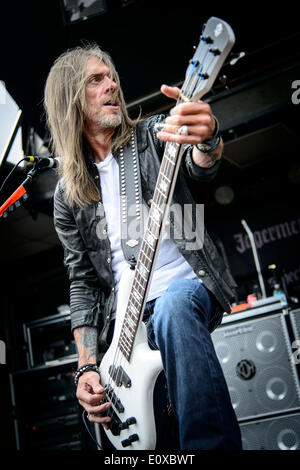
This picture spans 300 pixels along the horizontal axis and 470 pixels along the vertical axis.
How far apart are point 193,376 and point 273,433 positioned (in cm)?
232

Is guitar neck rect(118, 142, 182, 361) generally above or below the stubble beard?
below

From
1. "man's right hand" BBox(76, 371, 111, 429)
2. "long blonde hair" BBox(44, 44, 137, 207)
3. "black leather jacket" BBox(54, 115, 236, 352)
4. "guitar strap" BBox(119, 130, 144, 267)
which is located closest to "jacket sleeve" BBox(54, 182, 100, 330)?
"black leather jacket" BBox(54, 115, 236, 352)

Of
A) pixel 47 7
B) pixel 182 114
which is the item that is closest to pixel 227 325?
pixel 182 114

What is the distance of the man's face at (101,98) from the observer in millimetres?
1924

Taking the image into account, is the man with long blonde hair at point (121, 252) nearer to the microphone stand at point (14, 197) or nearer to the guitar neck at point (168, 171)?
the guitar neck at point (168, 171)

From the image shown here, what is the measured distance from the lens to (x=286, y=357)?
123 inches

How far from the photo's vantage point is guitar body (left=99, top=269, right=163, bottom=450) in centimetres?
147

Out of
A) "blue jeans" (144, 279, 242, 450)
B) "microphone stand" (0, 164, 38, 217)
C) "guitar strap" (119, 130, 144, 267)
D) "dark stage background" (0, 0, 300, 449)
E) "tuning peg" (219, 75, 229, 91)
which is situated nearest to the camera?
"blue jeans" (144, 279, 242, 450)

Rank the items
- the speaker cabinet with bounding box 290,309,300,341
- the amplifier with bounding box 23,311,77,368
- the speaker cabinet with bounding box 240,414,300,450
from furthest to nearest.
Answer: the amplifier with bounding box 23,311,77,368 < the speaker cabinet with bounding box 290,309,300,341 < the speaker cabinet with bounding box 240,414,300,450

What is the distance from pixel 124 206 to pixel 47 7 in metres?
2.54

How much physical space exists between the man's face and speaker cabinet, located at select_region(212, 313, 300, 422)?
2.09 metres

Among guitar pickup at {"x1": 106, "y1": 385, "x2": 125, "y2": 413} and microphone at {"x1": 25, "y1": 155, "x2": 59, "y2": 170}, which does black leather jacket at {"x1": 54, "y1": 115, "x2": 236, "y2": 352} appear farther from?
guitar pickup at {"x1": 106, "y1": 385, "x2": 125, "y2": 413}

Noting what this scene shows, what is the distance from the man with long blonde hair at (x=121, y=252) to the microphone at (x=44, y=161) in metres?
0.05

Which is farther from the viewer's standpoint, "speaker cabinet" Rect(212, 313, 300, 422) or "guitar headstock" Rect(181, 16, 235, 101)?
"speaker cabinet" Rect(212, 313, 300, 422)
